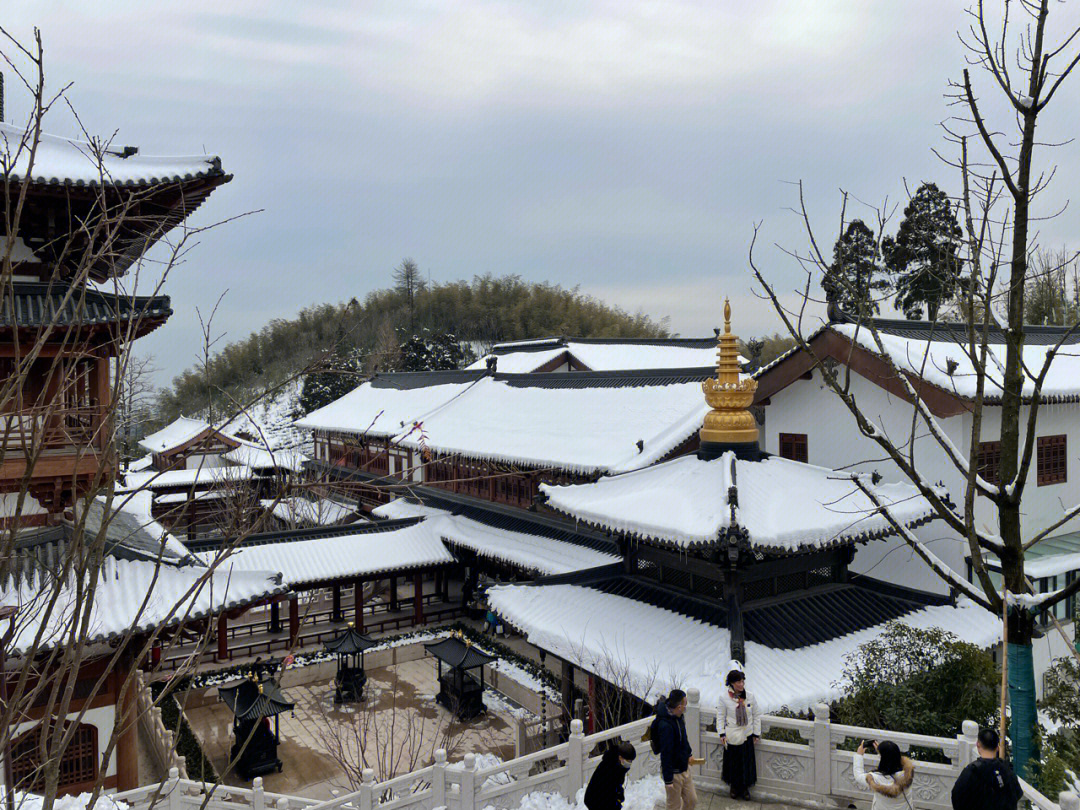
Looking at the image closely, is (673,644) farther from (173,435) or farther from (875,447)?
(173,435)

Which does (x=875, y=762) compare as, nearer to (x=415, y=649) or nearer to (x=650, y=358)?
(x=415, y=649)

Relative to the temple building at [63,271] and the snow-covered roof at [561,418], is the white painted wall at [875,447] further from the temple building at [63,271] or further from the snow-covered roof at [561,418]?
the temple building at [63,271]

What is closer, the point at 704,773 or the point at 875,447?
the point at 704,773

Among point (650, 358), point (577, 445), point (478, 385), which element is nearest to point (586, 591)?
point (577, 445)

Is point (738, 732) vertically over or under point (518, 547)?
over

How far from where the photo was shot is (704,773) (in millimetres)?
8250

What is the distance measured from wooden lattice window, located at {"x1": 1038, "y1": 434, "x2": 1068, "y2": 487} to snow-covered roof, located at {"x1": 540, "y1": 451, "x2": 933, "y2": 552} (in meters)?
3.36

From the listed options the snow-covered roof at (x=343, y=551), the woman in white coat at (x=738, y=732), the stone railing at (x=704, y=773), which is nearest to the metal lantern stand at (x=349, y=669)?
the snow-covered roof at (x=343, y=551)

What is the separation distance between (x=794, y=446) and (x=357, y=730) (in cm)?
945

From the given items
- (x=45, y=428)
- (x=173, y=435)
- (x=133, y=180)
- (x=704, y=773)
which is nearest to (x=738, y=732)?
(x=704, y=773)

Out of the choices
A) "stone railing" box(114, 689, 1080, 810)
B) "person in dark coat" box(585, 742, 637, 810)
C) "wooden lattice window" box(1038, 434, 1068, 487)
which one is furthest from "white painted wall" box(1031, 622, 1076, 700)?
"person in dark coat" box(585, 742, 637, 810)

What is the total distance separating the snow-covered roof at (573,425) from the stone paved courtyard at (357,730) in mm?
5697

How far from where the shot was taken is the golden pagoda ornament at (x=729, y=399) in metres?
11.6

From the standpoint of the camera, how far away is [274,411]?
233 feet
